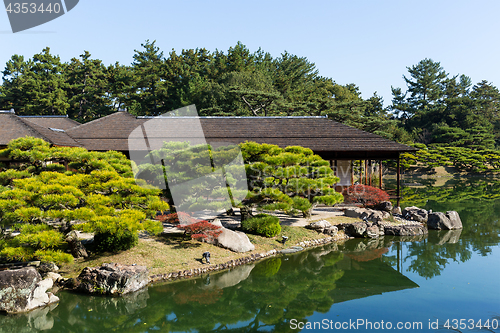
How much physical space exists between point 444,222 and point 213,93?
1961 centimetres

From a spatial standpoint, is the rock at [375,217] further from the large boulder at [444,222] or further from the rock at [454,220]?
the rock at [454,220]

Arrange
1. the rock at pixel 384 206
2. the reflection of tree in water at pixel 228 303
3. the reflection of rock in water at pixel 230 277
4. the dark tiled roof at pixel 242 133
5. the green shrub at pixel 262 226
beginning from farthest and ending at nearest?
the dark tiled roof at pixel 242 133 → the rock at pixel 384 206 → the green shrub at pixel 262 226 → the reflection of rock in water at pixel 230 277 → the reflection of tree in water at pixel 228 303

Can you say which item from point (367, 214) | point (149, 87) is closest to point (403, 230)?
point (367, 214)

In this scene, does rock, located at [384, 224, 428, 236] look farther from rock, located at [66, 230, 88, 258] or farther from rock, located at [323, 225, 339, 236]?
rock, located at [66, 230, 88, 258]

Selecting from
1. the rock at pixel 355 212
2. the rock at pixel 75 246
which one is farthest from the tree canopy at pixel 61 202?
the rock at pixel 355 212

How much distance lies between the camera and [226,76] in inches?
1129

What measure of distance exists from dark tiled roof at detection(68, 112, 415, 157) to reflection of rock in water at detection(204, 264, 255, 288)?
6950 mm

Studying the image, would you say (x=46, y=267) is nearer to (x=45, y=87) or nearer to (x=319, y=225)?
(x=319, y=225)

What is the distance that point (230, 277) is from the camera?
25.5 ft

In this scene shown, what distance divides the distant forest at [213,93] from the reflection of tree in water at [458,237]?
10140mm

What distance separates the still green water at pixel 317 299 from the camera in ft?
18.8

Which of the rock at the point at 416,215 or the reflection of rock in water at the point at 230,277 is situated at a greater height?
the reflection of rock in water at the point at 230,277

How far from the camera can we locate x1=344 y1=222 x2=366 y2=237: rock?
11172mm

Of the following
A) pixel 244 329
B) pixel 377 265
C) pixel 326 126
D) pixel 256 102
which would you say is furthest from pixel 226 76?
pixel 244 329
